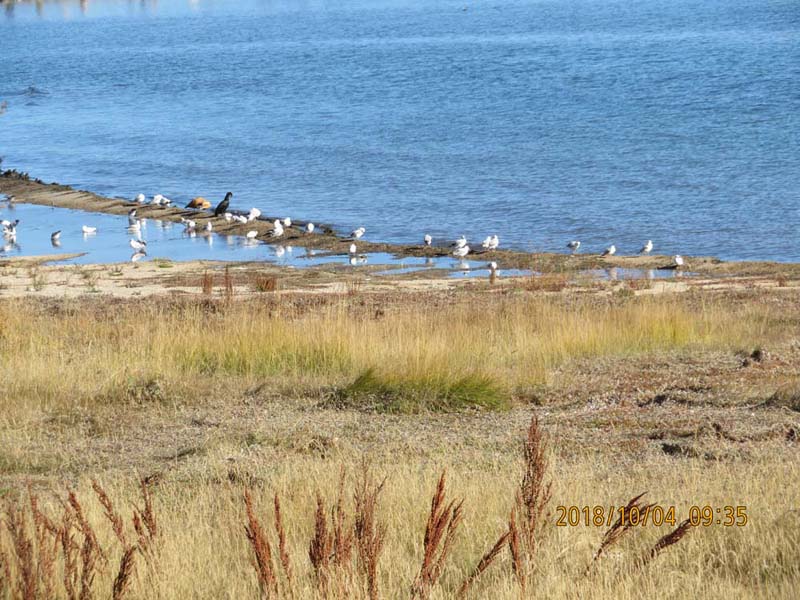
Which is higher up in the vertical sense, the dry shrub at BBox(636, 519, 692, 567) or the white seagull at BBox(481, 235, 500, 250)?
the dry shrub at BBox(636, 519, 692, 567)

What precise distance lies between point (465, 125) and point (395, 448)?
34.7 metres

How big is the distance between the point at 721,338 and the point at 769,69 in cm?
3998

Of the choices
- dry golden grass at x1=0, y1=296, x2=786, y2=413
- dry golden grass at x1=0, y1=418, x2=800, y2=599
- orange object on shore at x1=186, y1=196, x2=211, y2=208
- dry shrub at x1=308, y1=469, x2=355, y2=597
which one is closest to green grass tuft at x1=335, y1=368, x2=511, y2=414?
dry golden grass at x1=0, y1=296, x2=786, y2=413

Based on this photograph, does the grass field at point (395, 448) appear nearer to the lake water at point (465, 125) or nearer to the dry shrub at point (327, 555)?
the dry shrub at point (327, 555)

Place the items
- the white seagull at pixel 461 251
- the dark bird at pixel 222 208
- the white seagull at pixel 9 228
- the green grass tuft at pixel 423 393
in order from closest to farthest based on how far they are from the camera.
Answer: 1. the green grass tuft at pixel 423 393
2. the white seagull at pixel 461 251
3. the white seagull at pixel 9 228
4. the dark bird at pixel 222 208

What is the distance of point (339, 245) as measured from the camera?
81.1 feet

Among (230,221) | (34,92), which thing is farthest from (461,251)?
(34,92)

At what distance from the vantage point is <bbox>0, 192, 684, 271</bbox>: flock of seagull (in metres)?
22.6

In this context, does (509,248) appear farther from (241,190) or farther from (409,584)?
(409,584)

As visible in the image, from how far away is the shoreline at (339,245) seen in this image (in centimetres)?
2084

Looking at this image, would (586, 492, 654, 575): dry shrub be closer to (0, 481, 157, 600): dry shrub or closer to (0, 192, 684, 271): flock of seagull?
(0, 481, 157, 600): dry shrub

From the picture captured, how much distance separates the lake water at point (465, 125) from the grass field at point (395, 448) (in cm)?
1362

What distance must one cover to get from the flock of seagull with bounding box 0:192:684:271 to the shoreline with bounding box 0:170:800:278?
155mm
